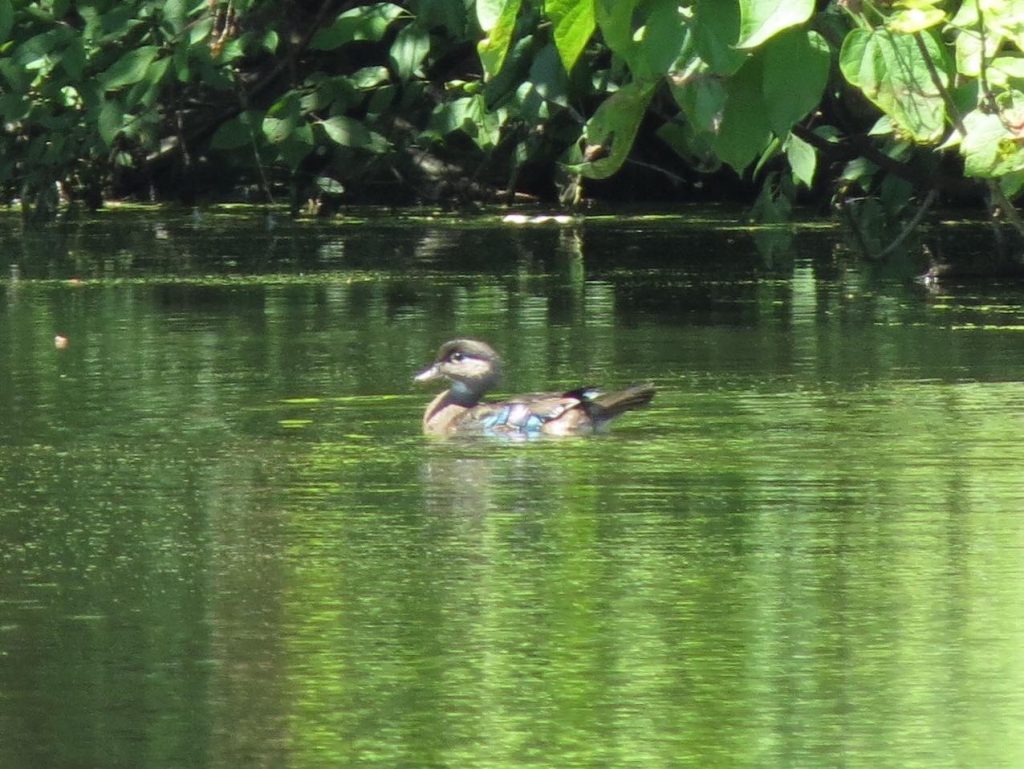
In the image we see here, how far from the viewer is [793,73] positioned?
3.35 m

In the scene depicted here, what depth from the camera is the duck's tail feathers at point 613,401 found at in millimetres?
7777

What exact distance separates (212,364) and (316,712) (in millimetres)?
5388

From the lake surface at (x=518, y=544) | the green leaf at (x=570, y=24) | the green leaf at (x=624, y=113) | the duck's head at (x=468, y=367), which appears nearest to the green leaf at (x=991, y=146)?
the green leaf at (x=624, y=113)

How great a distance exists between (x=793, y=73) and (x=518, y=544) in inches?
109

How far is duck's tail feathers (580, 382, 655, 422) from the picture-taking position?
7777 mm

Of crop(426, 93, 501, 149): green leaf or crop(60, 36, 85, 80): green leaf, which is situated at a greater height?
crop(60, 36, 85, 80): green leaf

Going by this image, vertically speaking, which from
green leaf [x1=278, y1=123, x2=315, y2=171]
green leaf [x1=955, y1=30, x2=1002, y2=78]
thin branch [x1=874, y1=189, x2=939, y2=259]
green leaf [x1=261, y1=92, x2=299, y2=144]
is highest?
green leaf [x1=261, y1=92, x2=299, y2=144]

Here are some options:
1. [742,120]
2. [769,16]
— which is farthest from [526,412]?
[769,16]

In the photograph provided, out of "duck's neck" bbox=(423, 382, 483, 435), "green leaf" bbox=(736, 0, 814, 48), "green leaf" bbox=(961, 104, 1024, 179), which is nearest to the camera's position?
"green leaf" bbox=(736, 0, 814, 48)

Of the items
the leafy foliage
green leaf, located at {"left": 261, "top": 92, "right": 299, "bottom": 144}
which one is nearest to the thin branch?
the leafy foliage

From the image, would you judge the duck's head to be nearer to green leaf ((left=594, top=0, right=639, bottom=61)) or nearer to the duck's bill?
the duck's bill

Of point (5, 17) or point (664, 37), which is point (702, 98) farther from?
point (5, 17)

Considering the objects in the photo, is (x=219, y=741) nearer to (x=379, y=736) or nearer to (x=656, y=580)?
(x=379, y=736)

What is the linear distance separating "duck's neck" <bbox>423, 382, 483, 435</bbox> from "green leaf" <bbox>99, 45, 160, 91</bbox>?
7465 millimetres
